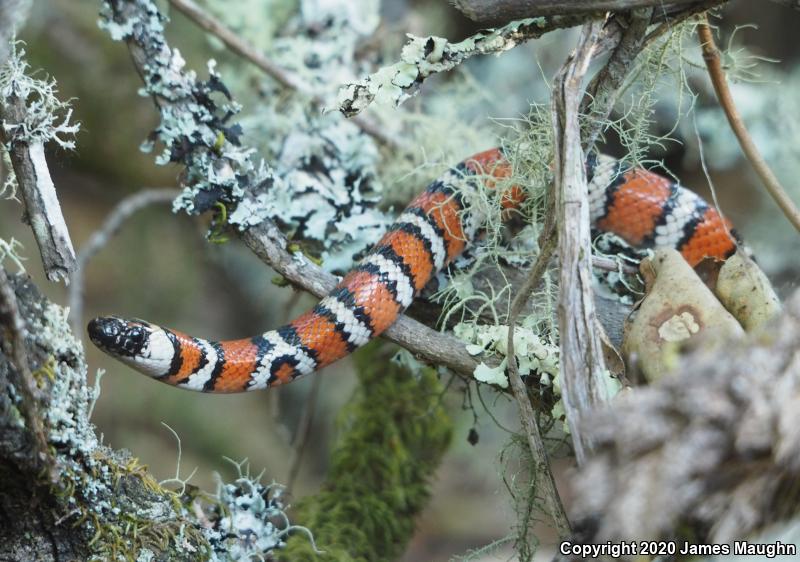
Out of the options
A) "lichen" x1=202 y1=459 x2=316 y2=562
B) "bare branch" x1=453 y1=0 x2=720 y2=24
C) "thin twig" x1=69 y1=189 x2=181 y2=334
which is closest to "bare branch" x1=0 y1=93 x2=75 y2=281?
"lichen" x1=202 y1=459 x2=316 y2=562

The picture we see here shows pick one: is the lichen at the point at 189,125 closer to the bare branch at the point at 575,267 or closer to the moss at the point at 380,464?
the moss at the point at 380,464

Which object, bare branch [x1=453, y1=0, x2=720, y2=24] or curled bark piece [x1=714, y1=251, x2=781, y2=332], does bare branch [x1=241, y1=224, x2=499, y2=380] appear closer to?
curled bark piece [x1=714, y1=251, x2=781, y2=332]

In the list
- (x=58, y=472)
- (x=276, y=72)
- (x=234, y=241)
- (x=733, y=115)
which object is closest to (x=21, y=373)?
(x=58, y=472)

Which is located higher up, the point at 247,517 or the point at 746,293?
the point at 247,517

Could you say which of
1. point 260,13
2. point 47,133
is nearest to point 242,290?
point 260,13

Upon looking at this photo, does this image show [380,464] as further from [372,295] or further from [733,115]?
[733,115]

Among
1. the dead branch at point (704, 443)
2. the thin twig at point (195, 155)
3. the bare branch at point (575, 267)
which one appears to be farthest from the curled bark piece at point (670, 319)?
the thin twig at point (195, 155)
